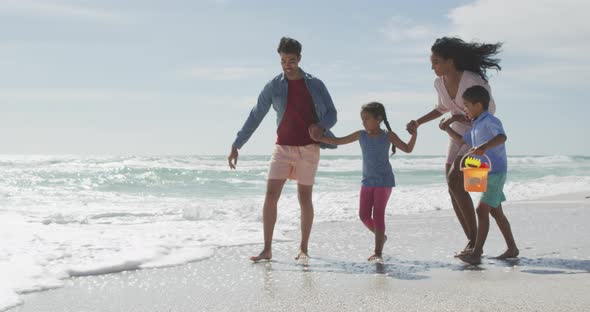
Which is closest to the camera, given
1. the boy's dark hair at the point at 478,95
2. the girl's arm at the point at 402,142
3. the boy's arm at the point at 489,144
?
the boy's arm at the point at 489,144

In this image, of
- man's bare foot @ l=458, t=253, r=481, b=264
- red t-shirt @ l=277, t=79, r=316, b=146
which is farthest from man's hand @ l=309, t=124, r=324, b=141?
man's bare foot @ l=458, t=253, r=481, b=264

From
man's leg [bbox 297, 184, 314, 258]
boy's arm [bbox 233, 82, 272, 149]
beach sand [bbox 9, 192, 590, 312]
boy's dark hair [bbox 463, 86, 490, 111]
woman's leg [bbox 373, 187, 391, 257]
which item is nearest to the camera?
beach sand [bbox 9, 192, 590, 312]

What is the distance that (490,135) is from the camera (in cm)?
452

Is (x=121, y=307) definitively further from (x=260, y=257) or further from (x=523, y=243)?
(x=523, y=243)

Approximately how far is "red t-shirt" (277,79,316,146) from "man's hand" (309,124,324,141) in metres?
0.13

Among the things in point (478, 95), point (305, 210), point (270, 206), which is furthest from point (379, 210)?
point (478, 95)

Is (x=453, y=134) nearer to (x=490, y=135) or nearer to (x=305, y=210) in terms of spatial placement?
(x=490, y=135)

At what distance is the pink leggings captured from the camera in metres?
4.97

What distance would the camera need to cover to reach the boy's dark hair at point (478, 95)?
463 centimetres

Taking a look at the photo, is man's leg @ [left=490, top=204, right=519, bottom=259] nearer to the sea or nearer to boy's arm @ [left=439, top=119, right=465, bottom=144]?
boy's arm @ [left=439, top=119, right=465, bottom=144]

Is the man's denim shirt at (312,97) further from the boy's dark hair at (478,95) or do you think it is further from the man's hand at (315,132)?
the boy's dark hair at (478,95)

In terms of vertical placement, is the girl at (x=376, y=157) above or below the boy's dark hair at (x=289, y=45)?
below

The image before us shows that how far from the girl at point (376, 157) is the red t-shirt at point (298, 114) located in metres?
0.20

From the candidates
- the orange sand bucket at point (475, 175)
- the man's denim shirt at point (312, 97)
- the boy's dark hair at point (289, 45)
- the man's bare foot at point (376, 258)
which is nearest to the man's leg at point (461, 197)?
the orange sand bucket at point (475, 175)
